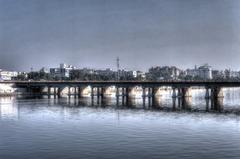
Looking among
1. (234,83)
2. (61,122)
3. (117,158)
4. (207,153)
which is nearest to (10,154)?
(117,158)

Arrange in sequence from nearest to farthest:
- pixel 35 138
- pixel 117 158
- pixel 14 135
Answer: pixel 117 158 < pixel 35 138 < pixel 14 135

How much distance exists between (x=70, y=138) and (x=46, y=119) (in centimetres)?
3269

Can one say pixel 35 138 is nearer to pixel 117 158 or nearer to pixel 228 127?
pixel 117 158

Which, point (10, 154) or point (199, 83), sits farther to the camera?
point (199, 83)

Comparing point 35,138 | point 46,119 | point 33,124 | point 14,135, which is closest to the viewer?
point 35,138

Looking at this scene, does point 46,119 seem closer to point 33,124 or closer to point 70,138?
point 33,124

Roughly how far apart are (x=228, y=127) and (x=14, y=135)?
36.8m

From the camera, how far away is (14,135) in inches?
2894

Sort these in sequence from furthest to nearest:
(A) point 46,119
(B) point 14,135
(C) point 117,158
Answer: (A) point 46,119, (B) point 14,135, (C) point 117,158

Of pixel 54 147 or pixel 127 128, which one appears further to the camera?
pixel 127 128

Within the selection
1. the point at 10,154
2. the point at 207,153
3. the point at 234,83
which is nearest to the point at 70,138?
the point at 10,154

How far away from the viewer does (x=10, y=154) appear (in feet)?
183

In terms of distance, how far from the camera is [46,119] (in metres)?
101

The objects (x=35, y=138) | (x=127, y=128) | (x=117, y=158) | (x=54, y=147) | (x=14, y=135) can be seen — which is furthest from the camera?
(x=127, y=128)
